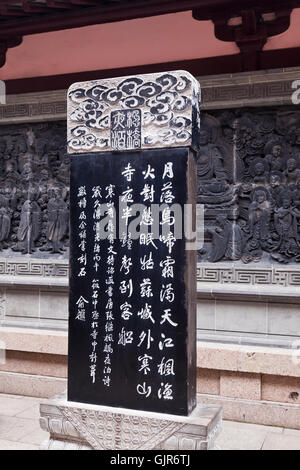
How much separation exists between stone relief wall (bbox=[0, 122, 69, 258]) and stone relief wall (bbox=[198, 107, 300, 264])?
154 centimetres

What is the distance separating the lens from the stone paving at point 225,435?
11.5ft

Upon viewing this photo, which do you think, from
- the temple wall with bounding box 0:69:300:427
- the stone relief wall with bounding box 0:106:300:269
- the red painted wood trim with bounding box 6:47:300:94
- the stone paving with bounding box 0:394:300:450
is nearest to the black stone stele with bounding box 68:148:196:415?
the stone paving with bounding box 0:394:300:450

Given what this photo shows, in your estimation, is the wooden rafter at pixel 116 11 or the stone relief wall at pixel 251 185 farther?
the stone relief wall at pixel 251 185

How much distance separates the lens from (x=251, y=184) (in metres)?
4.39

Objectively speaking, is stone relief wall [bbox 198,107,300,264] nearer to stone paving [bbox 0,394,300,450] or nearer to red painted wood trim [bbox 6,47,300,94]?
red painted wood trim [bbox 6,47,300,94]

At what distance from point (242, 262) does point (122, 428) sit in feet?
7.22

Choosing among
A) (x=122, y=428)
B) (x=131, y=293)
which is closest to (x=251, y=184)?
(x=131, y=293)

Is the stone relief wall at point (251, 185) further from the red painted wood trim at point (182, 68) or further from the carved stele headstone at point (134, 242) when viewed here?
the carved stele headstone at point (134, 242)

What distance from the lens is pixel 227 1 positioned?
377 centimetres

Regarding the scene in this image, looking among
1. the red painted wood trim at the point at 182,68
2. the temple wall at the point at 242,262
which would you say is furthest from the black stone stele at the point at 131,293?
the red painted wood trim at the point at 182,68

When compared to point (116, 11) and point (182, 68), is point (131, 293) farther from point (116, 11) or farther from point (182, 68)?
point (182, 68)

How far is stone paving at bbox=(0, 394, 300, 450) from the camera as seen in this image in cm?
352
